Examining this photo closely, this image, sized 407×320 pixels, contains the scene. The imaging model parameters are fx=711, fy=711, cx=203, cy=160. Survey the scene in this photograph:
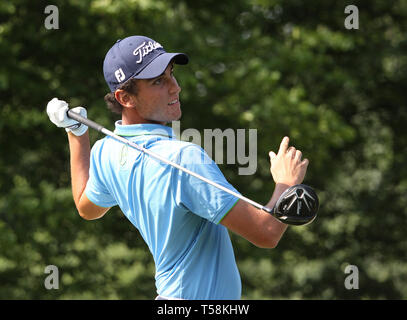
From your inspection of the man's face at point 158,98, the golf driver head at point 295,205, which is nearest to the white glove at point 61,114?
the man's face at point 158,98

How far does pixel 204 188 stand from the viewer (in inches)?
103

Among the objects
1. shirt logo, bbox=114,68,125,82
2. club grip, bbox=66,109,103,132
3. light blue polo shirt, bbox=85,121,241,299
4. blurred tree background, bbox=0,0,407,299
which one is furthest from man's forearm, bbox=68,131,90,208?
→ blurred tree background, bbox=0,0,407,299

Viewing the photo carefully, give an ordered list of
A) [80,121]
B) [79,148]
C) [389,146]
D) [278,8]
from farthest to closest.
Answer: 1. [389,146]
2. [278,8]
3. [79,148]
4. [80,121]

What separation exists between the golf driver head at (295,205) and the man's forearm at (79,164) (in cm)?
118

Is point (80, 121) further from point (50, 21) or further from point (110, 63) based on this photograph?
point (50, 21)

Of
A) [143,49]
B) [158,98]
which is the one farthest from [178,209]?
[143,49]

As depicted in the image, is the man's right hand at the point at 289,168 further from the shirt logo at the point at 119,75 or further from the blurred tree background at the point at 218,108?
the blurred tree background at the point at 218,108

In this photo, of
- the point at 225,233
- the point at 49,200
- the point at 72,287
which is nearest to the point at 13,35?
the point at 49,200

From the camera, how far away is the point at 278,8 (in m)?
11.9

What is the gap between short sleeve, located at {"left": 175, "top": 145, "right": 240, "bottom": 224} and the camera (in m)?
2.61

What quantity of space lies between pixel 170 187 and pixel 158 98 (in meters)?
0.42

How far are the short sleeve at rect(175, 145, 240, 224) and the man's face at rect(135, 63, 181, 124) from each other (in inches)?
12.7

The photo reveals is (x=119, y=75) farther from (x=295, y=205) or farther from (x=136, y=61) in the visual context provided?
(x=295, y=205)

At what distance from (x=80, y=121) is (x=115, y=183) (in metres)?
0.37
